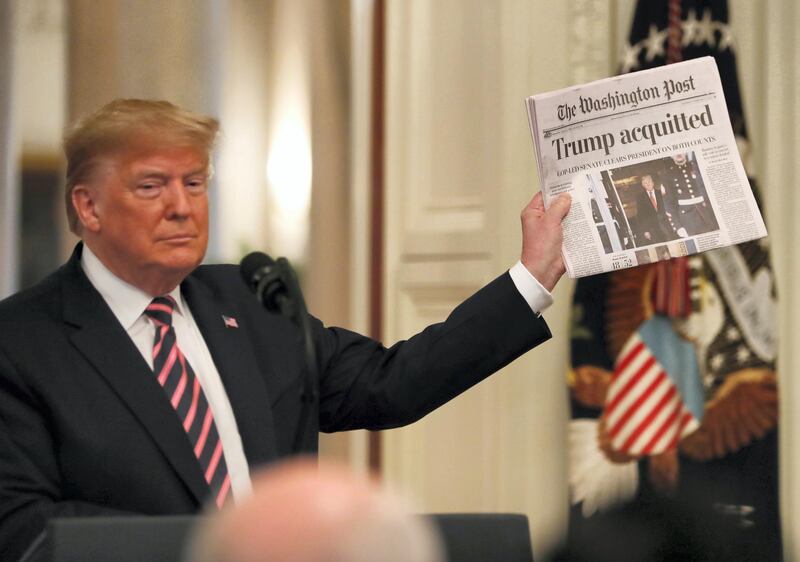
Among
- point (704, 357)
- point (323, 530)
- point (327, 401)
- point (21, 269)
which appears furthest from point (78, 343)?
point (21, 269)

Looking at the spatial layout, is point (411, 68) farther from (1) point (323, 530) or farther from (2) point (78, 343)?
(1) point (323, 530)

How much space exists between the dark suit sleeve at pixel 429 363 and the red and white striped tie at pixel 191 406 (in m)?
0.30

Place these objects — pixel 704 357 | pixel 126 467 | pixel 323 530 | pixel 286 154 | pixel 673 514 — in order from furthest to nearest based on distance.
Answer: pixel 286 154, pixel 704 357, pixel 126 467, pixel 673 514, pixel 323 530

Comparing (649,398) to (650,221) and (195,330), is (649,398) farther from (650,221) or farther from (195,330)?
(195,330)

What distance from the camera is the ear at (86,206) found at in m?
2.35

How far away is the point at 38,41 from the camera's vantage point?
685 cm

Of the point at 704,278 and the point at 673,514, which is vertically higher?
the point at 704,278

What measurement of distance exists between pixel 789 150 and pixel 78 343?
247 centimetres

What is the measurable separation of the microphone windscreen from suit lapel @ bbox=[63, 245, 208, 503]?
16.3 inches

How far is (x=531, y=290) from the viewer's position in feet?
7.37

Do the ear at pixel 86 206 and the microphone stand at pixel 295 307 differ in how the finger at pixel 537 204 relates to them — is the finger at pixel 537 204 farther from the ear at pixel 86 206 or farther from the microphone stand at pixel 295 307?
the ear at pixel 86 206

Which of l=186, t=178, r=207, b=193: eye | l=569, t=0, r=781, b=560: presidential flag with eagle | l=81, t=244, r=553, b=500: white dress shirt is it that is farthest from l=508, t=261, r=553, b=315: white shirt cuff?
l=569, t=0, r=781, b=560: presidential flag with eagle

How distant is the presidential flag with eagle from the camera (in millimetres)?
3568

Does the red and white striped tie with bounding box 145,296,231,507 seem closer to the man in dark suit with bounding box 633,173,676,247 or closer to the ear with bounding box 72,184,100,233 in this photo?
the ear with bounding box 72,184,100,233
